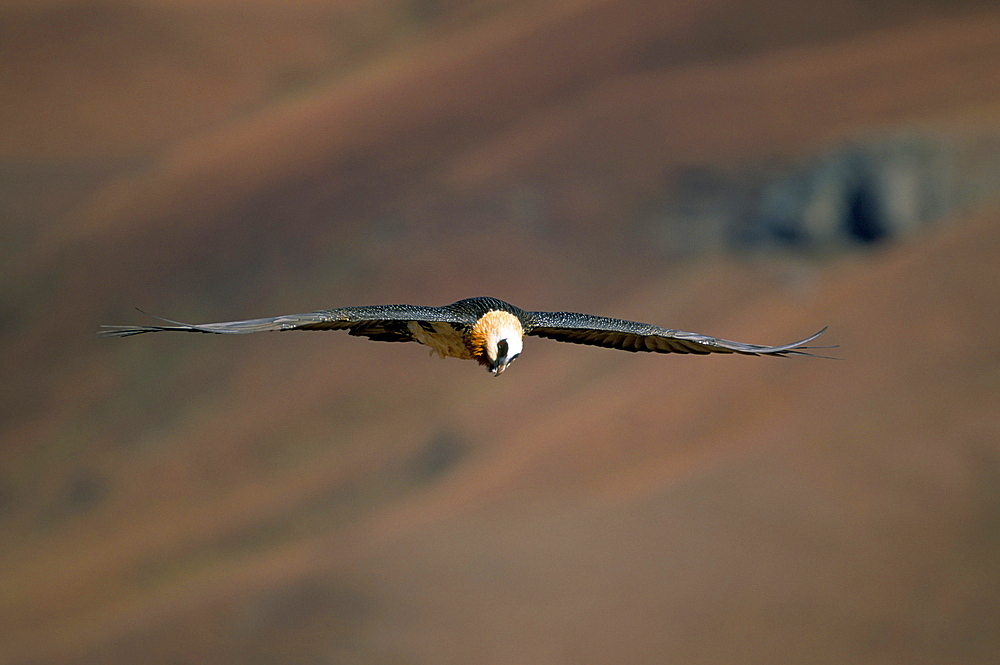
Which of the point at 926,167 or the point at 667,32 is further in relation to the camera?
the point at 667,32

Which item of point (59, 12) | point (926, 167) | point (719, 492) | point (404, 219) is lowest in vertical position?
point (719, 492)

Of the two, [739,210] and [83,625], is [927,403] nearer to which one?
[739,210]

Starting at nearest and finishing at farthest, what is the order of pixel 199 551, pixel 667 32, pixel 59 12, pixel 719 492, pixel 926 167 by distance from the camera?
1. pixel 719 492
2. pixel 199 551
3. pixel 926 167
4. pixel 667 32
5. pixel 59 12

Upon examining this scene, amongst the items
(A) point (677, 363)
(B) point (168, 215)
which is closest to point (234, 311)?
(B) point (168, 215)

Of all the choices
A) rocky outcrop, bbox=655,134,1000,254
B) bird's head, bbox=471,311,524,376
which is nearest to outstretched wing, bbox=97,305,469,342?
bird's head, bbox=471,311,524,376

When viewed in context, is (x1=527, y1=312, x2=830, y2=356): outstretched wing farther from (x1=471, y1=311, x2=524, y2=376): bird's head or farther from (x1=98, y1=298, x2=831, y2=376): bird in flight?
(x1=471, y1=311, x2=524, y2=376): bird's head

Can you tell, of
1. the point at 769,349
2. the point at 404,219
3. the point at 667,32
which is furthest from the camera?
the point at 667,32

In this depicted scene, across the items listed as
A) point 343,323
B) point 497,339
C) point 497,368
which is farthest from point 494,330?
point 343,323

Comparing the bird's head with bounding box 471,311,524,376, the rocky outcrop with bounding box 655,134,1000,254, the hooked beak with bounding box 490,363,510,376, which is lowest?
the hooked beak with bounding box 490,363,510,376
